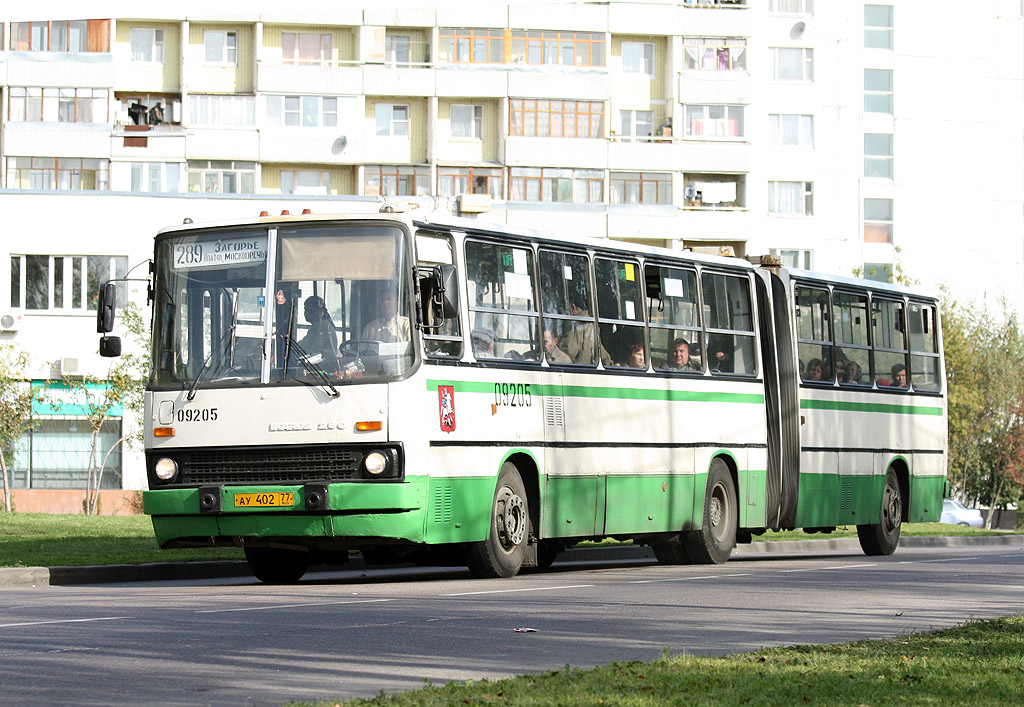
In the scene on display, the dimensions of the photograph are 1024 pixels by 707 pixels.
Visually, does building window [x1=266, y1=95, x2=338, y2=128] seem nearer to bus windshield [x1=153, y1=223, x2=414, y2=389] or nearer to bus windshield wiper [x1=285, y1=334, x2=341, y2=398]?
bus windshield [x1=153, y1=223, x2=414, y2=389]

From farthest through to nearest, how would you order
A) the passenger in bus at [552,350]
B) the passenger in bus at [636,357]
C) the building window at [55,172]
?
the building window at [55,172]
the passenger in bus at [636,357]
the passenger in bus at [552,350]

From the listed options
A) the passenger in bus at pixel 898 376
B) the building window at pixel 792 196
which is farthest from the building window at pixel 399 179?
the passenger in bus at pixel 898 376

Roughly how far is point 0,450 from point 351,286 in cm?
3464

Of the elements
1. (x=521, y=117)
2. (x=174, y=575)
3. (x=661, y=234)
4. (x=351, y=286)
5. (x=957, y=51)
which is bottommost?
(x=174, y=575)

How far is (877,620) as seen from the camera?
13047 mm

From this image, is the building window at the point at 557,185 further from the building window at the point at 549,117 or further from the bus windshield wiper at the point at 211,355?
the bus windshield wiper at the point at 211,355

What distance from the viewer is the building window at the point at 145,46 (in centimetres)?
6888

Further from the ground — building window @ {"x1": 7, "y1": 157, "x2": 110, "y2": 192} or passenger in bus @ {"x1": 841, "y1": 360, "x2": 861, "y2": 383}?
building window @ {"x1": 7, "y1": 157, "x2": 110, "y2": 192}

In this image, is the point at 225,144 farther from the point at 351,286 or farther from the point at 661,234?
the point at 351,286

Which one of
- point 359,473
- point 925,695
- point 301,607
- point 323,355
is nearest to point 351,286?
point 323,355

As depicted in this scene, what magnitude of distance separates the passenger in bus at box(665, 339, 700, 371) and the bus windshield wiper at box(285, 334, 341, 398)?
5560 millimetres

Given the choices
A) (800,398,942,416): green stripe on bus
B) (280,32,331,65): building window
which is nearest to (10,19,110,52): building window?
(280,32,331,65): building window

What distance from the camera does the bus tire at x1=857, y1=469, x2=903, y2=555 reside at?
85.3 feet

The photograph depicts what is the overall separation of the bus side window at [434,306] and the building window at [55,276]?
41.6 meters
